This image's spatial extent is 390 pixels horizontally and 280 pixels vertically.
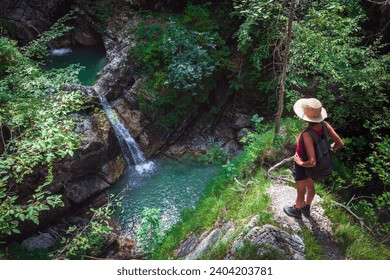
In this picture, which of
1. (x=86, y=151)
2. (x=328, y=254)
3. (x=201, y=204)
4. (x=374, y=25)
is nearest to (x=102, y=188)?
(x=86, y=151)

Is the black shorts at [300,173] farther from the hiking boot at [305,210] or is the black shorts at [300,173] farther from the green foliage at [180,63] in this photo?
the green foliage at [180,63]

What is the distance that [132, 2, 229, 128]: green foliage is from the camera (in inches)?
365

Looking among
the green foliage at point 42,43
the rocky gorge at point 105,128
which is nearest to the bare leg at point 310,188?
the rocky gorge at point 105,128

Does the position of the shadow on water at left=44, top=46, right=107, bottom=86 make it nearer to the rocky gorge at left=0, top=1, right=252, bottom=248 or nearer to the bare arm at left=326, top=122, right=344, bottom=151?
the rocky gorge at left=0, top=1, right=252, bottom=248

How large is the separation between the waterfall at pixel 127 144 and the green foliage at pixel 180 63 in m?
1.08

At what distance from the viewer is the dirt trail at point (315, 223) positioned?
13.5ft

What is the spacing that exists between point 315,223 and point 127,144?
6953 mm

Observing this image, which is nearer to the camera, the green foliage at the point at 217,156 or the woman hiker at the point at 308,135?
the woman hiker at the point at 308,135

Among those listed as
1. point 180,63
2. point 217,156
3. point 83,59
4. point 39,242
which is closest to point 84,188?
point 39,242

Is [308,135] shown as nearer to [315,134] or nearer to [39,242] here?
[315,134]

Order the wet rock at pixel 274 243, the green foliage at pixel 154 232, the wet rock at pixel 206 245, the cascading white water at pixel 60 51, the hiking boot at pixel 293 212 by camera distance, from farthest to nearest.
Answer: the cascading white water at pixel 60 51
the green foliage at pixel 154 232
the wet rock at pixel 206 245
the hiking boot at pixel 293 212
the wet rock at pixel 274 243

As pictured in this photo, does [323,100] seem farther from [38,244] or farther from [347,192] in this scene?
[38,244]

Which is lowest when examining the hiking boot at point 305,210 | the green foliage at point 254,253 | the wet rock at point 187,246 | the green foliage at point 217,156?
the green foliage at point 217,156

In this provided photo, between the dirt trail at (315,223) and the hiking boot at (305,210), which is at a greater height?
the hiking boot at (305,210)
